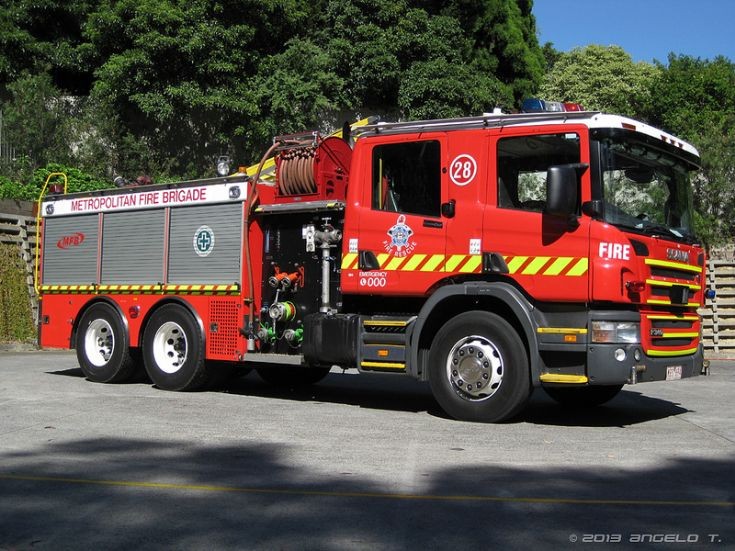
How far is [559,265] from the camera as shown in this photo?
346 inches

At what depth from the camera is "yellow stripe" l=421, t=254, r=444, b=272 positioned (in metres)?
9.49

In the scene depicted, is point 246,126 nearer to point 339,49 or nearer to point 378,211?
point 339,49

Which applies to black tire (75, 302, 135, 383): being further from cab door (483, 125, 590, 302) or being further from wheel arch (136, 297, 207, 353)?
cab door (483, 125, 590, 302)

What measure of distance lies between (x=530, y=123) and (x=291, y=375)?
550 centimetres

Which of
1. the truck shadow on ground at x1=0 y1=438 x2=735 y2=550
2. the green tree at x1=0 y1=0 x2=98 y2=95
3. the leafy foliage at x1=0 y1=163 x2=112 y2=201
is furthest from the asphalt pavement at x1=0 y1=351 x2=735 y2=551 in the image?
the green tree at x1=0 y1=0 x2=98 y2=95

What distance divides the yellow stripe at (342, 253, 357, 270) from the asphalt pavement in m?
1.58

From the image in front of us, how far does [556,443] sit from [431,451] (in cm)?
124

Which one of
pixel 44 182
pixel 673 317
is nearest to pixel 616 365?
pixel 673 317

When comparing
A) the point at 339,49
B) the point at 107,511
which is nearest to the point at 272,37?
the point at 339,49

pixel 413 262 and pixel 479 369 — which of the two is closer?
pixel 479 369

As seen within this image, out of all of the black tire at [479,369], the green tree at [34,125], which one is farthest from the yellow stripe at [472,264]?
the green tree at [34,125]

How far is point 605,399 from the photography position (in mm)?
10648

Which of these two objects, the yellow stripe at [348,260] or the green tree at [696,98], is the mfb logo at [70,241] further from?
the green tree at [696,98]

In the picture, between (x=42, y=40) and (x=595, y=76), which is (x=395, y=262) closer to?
(x=42, y=40)
